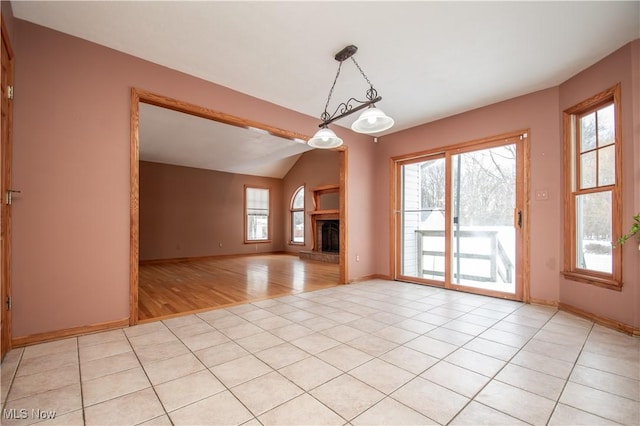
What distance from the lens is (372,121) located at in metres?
2.70

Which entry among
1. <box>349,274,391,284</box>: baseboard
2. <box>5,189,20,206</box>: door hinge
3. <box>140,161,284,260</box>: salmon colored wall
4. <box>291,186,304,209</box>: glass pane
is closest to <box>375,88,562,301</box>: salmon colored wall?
<box>349,274,391,284</box>: baseboard

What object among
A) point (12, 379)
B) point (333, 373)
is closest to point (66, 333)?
point (12, 379)

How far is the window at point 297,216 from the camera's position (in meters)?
9.98

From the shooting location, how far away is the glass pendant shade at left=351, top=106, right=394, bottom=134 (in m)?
2.63

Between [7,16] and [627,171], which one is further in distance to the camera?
[627,171]

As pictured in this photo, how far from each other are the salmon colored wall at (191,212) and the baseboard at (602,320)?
830cm

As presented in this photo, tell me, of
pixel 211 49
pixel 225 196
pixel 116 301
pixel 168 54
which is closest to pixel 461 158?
pixel 211 49

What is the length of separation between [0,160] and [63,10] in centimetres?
135

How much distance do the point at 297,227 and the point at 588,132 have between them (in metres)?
8.02

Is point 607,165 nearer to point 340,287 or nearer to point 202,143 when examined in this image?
point 340,287

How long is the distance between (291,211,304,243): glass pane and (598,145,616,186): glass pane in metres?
7.79

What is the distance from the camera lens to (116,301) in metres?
2.85

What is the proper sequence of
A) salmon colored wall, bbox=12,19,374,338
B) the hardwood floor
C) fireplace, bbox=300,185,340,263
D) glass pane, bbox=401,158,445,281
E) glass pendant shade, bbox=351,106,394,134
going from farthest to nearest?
1. fireplace, bbox=300,185,340,263
2. glass pane, bbox=401,158,445,281
3. the hardwood floor
4. glass pendant shade, bbox=351,106,394,134
5. salmon colored wall, bbox=12,19,374,338

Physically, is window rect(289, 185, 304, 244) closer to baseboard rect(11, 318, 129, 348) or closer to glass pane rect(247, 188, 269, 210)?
glass pane rect(247, 188, 269, 210)
